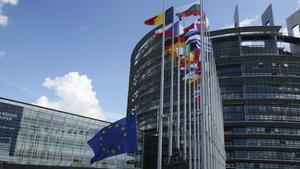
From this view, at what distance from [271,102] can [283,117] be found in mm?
5252

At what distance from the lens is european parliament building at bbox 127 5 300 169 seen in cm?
8456

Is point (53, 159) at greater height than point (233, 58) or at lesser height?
lesser

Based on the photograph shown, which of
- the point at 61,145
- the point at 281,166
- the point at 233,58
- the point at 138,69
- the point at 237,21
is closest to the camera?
the point at 61,145

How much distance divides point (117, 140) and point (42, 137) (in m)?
42.6

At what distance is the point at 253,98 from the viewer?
287ft

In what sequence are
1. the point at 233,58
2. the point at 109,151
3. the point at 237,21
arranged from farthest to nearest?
the point at 237,21
the point at 233,58
the point at 109,151

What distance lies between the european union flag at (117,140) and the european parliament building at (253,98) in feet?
178

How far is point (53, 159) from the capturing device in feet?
202

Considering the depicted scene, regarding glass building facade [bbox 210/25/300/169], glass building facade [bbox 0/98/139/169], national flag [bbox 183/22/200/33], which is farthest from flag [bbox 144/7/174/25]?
glass building facade [bbox 210/25/300/169]

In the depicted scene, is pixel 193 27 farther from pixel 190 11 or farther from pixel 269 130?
pixel 269 130

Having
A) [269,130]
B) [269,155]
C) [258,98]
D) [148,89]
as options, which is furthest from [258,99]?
[148,89]

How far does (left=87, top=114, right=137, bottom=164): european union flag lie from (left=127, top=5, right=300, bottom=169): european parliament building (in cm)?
5427

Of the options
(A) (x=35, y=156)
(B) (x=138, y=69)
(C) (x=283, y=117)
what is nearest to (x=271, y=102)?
(C) (x=283, y=117)

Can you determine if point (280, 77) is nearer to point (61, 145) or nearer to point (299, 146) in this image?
point (299, 146)
